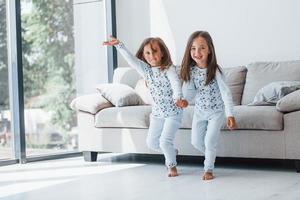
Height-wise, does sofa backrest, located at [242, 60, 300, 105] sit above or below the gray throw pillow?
above

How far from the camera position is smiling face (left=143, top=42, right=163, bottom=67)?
360 centimetres

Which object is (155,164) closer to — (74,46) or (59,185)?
(59,185)

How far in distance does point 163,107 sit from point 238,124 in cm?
54

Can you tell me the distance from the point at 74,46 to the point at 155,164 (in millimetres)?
1687

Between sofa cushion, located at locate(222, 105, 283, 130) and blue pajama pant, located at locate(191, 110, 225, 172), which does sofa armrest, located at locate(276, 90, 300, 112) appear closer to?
sofa cushion, located at locate(222, 105, 283, 130)

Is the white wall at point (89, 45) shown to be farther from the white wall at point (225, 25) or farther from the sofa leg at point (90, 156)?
the sofa leg at point (90, 156)

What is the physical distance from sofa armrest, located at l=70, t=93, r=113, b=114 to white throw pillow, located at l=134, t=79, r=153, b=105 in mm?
385

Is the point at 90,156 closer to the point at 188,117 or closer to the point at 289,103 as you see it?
the point at 188,117

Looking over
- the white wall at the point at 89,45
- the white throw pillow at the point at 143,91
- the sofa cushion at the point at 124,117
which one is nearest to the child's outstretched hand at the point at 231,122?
the sofa cushion at the point at 124,117

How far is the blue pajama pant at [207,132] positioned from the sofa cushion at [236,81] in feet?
3.13

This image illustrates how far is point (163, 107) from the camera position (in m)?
3.60

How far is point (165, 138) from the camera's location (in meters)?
3.57

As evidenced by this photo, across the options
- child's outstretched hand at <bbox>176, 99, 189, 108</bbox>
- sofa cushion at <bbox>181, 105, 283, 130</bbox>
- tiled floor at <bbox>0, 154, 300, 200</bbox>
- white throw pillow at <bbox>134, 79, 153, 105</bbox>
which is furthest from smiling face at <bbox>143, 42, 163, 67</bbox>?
white throw pillow at <bbox>134, 79, 153, 105</bbox>

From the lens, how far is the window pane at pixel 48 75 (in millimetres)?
4691
